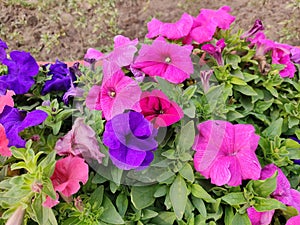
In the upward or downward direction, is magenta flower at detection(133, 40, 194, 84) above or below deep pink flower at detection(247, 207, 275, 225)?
above

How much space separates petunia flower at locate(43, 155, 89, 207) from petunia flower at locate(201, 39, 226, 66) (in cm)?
55

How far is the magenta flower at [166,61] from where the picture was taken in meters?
1.13

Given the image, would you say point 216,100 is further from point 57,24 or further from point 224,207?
point 57,24

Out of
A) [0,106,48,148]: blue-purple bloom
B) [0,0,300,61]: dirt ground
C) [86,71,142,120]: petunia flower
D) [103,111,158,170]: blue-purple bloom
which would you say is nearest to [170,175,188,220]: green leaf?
[103,111,158,170]: blue-purple bloom

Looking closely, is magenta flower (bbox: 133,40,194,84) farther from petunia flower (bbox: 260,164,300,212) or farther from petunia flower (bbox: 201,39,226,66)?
petunia flower (bbox: 260,164,300,212)

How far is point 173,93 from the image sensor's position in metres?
1.08

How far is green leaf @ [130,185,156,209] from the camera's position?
1021 millimetres

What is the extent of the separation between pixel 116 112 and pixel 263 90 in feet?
1.90

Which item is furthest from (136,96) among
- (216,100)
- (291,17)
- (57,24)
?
(291,17)

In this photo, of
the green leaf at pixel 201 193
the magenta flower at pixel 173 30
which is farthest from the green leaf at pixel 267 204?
the magenta flower at pixel 173 30

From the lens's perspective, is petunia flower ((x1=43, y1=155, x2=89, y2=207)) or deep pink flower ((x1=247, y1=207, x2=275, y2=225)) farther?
deep pink flower ((x1=247, y1=207, x2=275, y2=225))

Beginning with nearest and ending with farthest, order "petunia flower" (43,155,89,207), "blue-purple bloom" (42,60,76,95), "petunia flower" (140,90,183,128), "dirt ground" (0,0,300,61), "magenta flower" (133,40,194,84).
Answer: "petunia flower" (43,155,89,207)
"petunia flower" (140,90,183,128)
"magenta flower" (133,40,194,84)
"blue-purple bloom" (42,60,76,95)
"dirt ground" (0,0,300,61)

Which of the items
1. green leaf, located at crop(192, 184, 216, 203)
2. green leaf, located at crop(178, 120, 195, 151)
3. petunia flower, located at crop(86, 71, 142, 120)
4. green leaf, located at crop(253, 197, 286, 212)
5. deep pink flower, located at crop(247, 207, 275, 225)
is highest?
petunia flower, located at crop(86, 71, 142, 120)

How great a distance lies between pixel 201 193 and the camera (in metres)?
1.02
